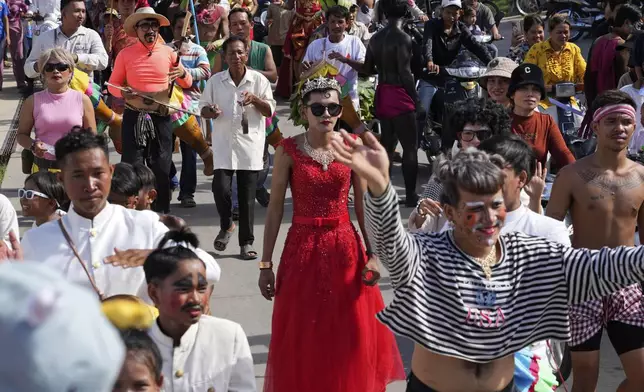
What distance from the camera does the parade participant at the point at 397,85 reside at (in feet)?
35.9

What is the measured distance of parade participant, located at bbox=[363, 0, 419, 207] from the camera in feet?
35.9

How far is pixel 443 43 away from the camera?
12219mm

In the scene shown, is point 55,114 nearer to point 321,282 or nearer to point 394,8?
point 321,282

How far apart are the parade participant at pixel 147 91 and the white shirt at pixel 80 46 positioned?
37.3 inches

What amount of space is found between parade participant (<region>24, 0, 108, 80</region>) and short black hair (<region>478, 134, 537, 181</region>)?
249 inches

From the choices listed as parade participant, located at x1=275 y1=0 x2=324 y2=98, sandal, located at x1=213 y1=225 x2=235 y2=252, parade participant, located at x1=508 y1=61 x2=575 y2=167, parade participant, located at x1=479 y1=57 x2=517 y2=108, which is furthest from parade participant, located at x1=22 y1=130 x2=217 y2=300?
parade participant, located at x1=275 y1=0 x2=324 y2=98

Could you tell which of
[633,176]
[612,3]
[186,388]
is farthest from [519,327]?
[612,3]

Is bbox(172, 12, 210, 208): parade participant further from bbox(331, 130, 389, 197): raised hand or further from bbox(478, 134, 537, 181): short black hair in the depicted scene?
bbox(331, 130, 389, 197): raised hand

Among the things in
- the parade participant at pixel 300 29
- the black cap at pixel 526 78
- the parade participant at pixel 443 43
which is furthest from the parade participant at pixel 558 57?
the parade participant at pixel 300 29

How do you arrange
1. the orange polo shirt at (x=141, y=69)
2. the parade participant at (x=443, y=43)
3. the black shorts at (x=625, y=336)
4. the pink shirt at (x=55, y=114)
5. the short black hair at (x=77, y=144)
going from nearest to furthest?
the short black hair at (x=77, y=144) → the black shorts at (x=625, y=336) → the pink shirt at (x=55, y=114) → the orange polo shirt at (x=141, y=69) → the parade participant at (x=443, y=43)

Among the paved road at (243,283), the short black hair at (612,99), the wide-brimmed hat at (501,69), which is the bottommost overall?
the paved road at (243,283)

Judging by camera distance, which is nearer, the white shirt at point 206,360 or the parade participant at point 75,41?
the white shirt at point 206,360

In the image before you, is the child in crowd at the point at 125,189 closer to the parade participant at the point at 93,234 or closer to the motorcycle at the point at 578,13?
the parade participant at the point at 93,234

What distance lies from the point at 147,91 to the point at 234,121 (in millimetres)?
847
